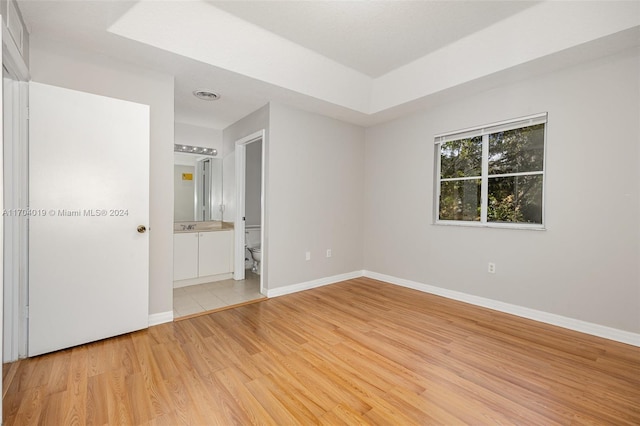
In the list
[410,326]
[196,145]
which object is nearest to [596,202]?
[410,326]

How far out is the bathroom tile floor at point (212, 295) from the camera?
318 centimetres

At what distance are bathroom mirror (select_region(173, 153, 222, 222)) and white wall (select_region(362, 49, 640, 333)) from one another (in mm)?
3366

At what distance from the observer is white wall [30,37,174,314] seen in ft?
8.09

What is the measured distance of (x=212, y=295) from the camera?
3633mm

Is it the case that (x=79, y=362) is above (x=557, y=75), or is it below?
below

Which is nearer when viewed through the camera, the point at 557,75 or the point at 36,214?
the point at 36,214

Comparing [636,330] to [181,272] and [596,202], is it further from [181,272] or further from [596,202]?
[181,272]

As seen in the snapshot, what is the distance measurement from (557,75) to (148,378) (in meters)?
4.28

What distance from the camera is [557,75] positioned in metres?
2.78

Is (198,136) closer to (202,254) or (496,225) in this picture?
(202,254)

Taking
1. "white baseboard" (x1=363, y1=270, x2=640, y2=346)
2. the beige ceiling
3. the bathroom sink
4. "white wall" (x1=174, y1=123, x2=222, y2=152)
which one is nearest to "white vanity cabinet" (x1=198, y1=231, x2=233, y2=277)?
the bathroom sink

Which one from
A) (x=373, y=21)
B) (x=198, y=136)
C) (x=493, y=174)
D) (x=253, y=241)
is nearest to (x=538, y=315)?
(x=493, y=174)

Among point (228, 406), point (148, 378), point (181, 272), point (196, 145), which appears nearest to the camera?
point (228, 406)

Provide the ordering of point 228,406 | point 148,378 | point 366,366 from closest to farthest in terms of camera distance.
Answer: point 228,406 < point 148,378 < point 366,366
